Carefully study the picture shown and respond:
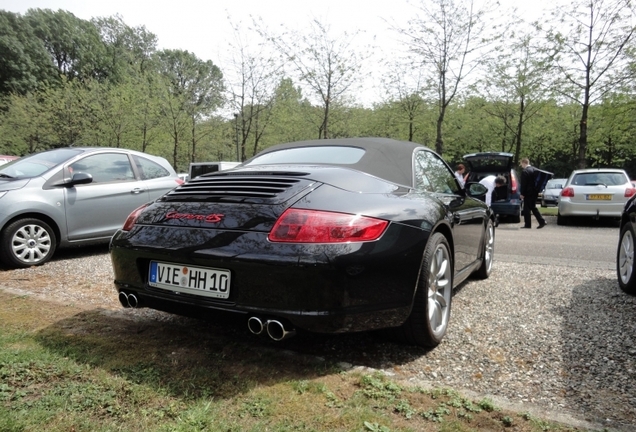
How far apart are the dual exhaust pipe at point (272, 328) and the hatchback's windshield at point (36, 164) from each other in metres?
4.82

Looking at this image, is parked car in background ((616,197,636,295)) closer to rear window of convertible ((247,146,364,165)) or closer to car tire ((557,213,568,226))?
rear window of convertible ((247,146,364,165))

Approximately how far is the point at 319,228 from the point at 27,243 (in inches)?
184

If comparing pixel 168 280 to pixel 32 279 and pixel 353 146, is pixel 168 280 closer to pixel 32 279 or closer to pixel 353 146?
pixel 353 146

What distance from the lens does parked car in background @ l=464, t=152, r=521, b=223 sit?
12141 millimetres

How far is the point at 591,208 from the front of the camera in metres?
11.5

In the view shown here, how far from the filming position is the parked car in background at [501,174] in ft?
39.8

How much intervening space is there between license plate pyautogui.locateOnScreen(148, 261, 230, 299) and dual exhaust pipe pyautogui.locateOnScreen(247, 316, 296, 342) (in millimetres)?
221

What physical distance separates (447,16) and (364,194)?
694 inches

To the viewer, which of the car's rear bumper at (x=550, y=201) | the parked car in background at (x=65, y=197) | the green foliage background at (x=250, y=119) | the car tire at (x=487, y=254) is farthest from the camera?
the green foliage background at (x=250, y=119)

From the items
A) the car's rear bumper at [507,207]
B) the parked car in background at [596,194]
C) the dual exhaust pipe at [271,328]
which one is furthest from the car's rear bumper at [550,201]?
the dual exhaust pipe at [271,328]

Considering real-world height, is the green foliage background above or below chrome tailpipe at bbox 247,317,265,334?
above

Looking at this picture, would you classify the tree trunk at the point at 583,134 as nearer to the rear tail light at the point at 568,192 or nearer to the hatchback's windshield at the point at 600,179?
the hatchback's windshield at the point at 600,179

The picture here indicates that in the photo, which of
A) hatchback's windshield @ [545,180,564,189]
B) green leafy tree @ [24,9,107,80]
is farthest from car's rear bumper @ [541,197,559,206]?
green leafy tree @ [24,9,107,80]

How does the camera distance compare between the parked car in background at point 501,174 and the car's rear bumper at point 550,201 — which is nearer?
the parked car in background at point 501,174
